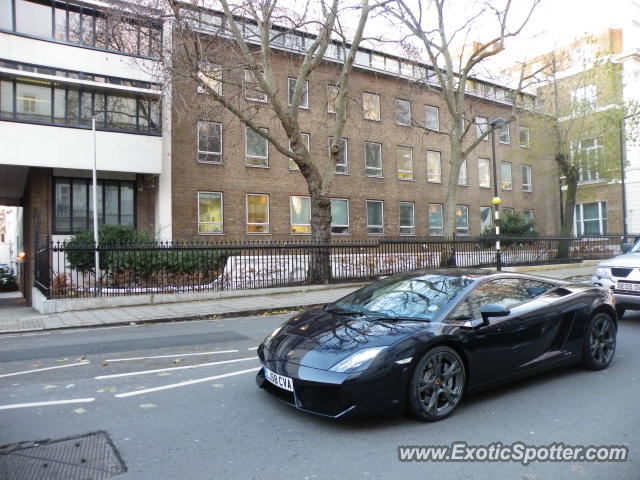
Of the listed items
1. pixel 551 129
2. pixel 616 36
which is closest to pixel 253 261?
pixel 551 129

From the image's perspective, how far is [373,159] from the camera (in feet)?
98.0

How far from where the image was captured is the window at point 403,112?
102 ft

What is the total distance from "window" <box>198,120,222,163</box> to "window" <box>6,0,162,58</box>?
496cm

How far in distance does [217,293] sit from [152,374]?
8203 mm

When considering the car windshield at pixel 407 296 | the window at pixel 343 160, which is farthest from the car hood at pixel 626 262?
the window at pixel 343 160

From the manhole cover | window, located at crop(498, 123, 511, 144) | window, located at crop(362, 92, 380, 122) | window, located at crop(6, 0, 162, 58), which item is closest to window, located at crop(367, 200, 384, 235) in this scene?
window, located at crop(362, 92, 380, 122)

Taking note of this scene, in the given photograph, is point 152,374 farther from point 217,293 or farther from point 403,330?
point 217,293

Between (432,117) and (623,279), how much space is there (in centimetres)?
2606

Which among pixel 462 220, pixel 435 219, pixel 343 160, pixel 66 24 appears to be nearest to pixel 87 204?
pixel 66 24

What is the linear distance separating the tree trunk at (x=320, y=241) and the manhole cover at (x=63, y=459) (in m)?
12.2

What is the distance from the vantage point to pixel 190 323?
10.9m

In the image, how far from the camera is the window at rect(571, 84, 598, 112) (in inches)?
1080

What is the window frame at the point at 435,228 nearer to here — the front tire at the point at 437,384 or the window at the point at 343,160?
the window at the point at 343,160

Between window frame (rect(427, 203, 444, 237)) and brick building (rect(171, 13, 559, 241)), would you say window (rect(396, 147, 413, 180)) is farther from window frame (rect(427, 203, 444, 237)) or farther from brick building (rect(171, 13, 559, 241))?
window frame (rect(427, 203, 444, 237))
